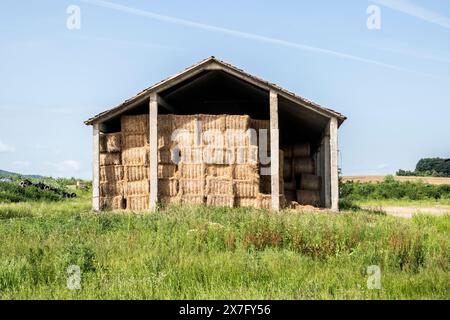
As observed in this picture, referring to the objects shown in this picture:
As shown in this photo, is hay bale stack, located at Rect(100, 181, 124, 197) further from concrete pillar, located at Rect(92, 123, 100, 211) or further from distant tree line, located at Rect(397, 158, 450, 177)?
distant tree line, located at Rect(397, 158, 450, 177)

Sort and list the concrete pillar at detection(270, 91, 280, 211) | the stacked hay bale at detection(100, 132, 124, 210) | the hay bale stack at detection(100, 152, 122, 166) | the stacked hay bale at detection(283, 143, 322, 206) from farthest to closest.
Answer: the stacked hay bale at detection(283, 143, 322, 206), the hay bale stack at detection(100, 152, 122, 166), the stacked hay bale at detection(100, 132, 124, 210), the concrete pillar at detection(270, 91, 280, 211)

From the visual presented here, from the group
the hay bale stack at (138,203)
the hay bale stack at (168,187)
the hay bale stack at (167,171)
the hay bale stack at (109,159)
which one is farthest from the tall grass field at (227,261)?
the hay bale stack at (109,159)

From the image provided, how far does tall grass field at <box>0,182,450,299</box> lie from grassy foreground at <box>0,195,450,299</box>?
0.02 metres

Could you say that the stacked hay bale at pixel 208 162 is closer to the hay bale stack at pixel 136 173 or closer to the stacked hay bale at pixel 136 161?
the stacked hay bale at pixel 136 161

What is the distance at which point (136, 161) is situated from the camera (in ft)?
67.3

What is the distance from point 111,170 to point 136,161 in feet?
3.63

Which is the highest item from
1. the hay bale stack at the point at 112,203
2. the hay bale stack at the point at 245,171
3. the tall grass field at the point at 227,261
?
the hay bale stack at the point at 245,171

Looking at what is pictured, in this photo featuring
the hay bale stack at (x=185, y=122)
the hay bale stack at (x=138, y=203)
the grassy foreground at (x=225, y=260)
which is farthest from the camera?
the hay bale stack at (x=138, y=203)

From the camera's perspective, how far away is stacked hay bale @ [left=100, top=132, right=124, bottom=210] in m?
20.7

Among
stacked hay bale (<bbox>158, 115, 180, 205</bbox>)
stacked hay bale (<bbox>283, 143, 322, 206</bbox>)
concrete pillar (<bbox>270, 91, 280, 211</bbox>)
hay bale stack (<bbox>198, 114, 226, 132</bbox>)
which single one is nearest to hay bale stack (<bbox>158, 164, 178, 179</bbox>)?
stacked hay bale (<bbox>158, 115, 180, 205</bbox>)

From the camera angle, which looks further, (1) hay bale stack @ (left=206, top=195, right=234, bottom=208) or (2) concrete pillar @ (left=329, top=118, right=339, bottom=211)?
(2) concrete pillar @ (left=329, top=118, right=339, bottom=211)

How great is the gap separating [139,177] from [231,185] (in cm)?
350

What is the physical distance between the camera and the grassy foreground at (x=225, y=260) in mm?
7352

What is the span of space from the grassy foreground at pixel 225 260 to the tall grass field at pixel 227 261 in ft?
0.07
